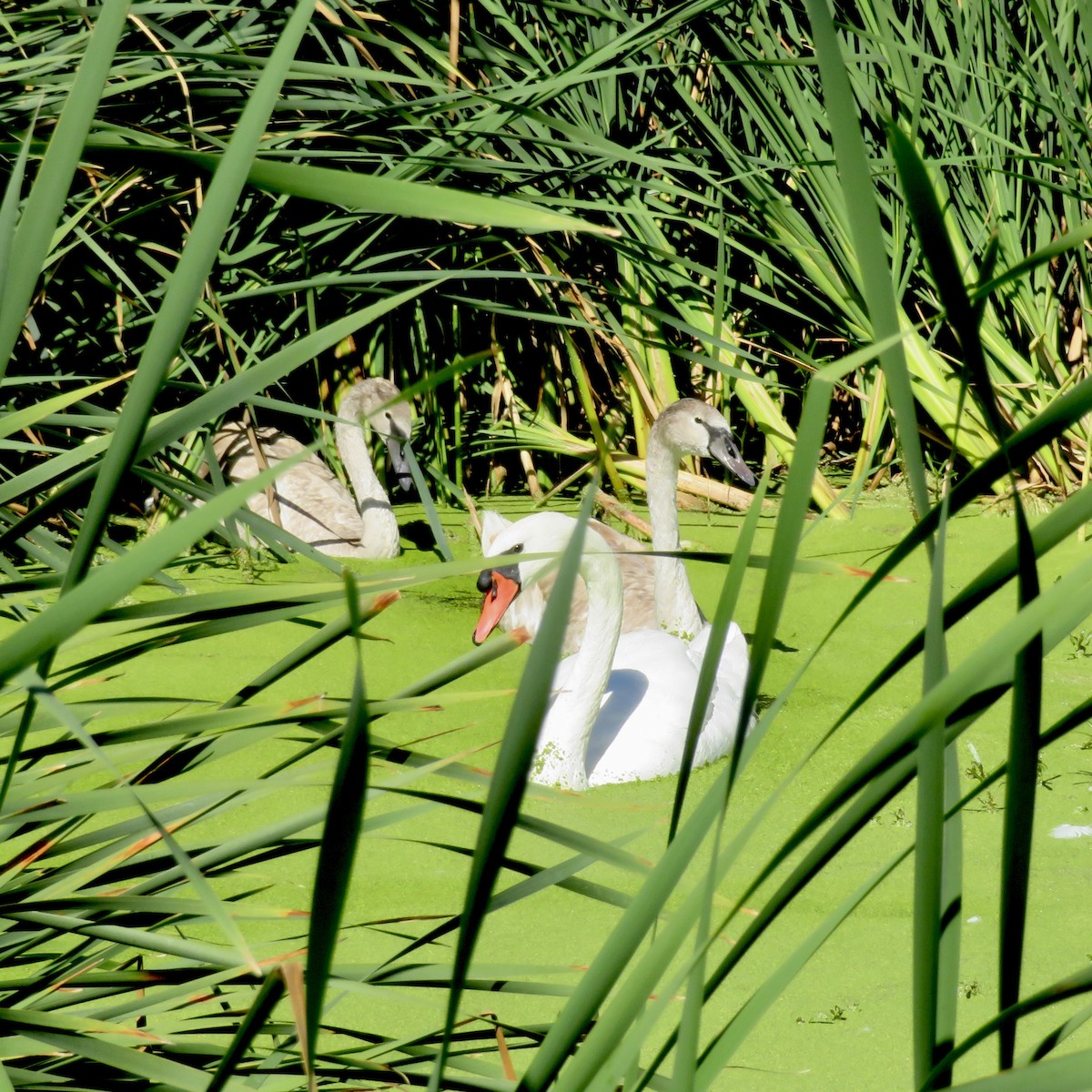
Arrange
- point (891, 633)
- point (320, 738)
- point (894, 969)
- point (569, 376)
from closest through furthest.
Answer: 1. point (320, 738)
2. point (894, 969)
3. point (891, 633)
4. point (569, 376)

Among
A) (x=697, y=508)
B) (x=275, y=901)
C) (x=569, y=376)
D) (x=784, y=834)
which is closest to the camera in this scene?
(x=275, y=901)

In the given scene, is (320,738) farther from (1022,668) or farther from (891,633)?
(891,633)

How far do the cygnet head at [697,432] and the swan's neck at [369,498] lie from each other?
129 centimetres

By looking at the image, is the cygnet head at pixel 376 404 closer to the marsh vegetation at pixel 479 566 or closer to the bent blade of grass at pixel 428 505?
the marsh vegetation at pixel 479 566

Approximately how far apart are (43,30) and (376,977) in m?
3.16

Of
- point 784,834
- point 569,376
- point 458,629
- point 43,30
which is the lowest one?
point 784,834

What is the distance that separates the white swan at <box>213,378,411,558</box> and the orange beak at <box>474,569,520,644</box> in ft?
3.89

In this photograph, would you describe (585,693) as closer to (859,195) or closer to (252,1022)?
(252,1022)

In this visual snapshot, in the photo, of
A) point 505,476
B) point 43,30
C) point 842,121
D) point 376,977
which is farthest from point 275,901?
point 505,476

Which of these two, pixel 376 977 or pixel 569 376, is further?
pixel 569 376

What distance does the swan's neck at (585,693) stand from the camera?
326cm

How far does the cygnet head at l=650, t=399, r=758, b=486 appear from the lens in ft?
14.4

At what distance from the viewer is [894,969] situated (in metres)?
2.24

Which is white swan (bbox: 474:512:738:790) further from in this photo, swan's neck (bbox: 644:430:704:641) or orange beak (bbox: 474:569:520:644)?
swan's neck (bbox: 644:430:704:641)
